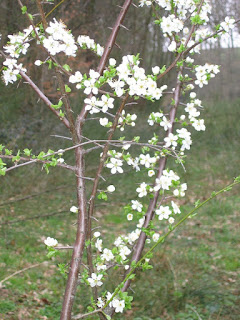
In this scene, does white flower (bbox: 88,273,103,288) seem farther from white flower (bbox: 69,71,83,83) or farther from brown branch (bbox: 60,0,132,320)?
white flower (bbox: 69,71,83,83)

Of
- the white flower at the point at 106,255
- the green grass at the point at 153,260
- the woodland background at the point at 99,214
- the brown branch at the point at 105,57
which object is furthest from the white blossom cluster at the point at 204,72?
the woodland background at the point at 99,214

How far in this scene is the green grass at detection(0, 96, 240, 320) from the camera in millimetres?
4629

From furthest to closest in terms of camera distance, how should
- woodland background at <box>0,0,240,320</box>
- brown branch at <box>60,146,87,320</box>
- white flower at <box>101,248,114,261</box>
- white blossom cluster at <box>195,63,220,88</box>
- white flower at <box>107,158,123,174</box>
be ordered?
woodland background at <box>0,0,240,320</box>
white blossom cluster at <box>195,63,220,88</box>
white flower at <box>101,248,114,261</box>
white flower at <box>107,158,123,174</box>
brown branch at <box>60,146,87,320</box>

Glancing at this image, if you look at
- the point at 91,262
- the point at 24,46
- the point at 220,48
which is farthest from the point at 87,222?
the point at 220,48

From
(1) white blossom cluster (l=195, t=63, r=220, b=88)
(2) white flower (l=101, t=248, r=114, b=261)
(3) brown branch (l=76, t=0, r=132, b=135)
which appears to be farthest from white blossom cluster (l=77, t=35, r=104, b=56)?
(2) white flower (l=101, t=248, r=114, b=261)

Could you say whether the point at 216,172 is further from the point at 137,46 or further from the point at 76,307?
the point at 76,307

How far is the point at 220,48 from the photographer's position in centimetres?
873

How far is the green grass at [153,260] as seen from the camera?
4629mm

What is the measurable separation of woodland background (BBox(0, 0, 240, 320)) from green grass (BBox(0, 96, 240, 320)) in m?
0.01

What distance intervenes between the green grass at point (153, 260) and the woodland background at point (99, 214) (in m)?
0.01

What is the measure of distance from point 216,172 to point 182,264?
509 centimetres

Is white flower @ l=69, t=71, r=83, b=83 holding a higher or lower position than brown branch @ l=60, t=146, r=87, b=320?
higher

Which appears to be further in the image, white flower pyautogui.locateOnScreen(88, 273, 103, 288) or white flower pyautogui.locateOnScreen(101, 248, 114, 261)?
white flower pyautogui.locateOnScreen(101, 248, 114, 261)

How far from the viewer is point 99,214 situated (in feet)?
28.3
